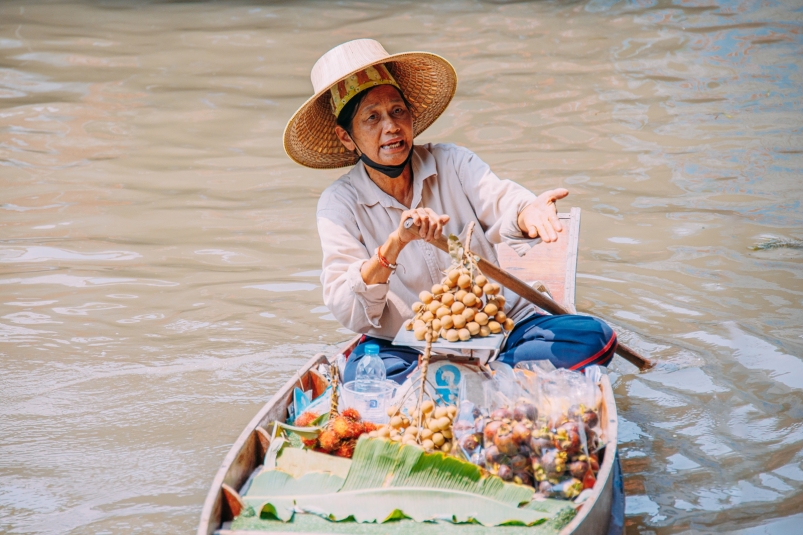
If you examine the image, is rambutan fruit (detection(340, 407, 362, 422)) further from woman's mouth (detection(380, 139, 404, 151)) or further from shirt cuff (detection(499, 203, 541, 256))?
woman's mouth (detection(380, 139, 404, 151))

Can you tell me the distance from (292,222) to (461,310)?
3.47 m

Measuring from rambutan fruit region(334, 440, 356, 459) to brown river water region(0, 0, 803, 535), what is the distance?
89 cm

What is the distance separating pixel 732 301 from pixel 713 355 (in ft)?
2.09

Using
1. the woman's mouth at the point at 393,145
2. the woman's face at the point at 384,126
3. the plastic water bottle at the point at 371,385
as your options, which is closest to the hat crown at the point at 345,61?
the woman's face at the point at 384,126

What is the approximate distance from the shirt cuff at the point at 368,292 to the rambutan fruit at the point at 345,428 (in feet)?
1.63

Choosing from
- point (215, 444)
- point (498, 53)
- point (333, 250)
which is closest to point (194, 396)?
point (215, 444)

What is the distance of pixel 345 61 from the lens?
9.14 ft

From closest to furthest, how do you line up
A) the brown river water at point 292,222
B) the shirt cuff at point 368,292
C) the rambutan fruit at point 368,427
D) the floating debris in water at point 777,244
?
1. the rambutan fruit at point 368,427
2. the shirt cuff at point 368,292
3. the brown river water at point 292,222
4. the floating debris in water at point 777,244

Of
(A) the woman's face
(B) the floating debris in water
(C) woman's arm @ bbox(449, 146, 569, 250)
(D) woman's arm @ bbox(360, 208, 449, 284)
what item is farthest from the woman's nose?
(B) the floating debris in water

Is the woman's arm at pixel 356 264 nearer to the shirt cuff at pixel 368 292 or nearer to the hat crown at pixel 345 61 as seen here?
the shirt cuff at pixel 368 292

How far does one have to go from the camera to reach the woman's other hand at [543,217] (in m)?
2.55

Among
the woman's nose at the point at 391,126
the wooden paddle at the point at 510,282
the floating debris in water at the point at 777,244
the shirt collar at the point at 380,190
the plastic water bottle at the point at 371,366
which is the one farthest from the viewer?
the floating debris in water at the point at 777,244

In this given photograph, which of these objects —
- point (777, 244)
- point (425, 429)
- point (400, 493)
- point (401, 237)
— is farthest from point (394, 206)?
point (777, 244)

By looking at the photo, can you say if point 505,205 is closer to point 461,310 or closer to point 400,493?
point 461,310
